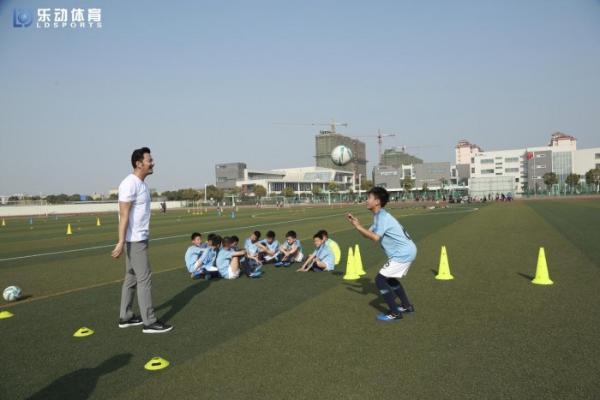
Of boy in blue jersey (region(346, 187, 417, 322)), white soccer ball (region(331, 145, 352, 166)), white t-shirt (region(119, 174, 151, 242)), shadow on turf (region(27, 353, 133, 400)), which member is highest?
white soccer ball (region(331, 145, 352, 166))

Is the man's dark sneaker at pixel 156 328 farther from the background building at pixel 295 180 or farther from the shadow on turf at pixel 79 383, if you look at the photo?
the background building at pixel 295 180

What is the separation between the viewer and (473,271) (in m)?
10.1

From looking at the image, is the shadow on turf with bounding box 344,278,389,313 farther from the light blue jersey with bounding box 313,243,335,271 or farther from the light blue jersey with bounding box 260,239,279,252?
the light blue jersey with bounding box 260,239,279,252

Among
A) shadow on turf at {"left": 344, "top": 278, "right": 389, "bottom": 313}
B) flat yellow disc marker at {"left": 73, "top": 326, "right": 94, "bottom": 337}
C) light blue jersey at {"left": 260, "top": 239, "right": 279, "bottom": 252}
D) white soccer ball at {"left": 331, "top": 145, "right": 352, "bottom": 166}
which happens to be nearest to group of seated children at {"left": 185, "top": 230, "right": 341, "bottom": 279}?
light blue jersey at {"left": 260, "top": 239, "right": 279, "bottom": 252}

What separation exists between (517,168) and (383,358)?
150041 millimetres

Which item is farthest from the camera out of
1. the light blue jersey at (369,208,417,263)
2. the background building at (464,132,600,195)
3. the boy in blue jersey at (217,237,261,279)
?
the background building at (464,132,600,195)

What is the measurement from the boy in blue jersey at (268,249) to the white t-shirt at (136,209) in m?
5.72

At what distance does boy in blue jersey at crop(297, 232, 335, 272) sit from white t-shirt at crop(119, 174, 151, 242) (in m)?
5.33

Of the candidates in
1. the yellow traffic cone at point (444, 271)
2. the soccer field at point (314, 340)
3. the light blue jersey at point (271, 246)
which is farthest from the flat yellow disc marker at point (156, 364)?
the light blue jersey at point (271, 246)

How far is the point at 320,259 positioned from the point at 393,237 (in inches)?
176

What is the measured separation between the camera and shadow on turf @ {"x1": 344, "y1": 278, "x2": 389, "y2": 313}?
7211 millimetres

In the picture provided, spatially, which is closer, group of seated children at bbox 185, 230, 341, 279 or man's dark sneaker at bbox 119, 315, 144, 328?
man's dark sneaker at bbox 119, 315, 144, 328

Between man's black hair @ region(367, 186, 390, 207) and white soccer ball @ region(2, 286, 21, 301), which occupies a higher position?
man's black hair @ region(367, 186, 390, 207)

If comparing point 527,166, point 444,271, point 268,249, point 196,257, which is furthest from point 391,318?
point 527,166
